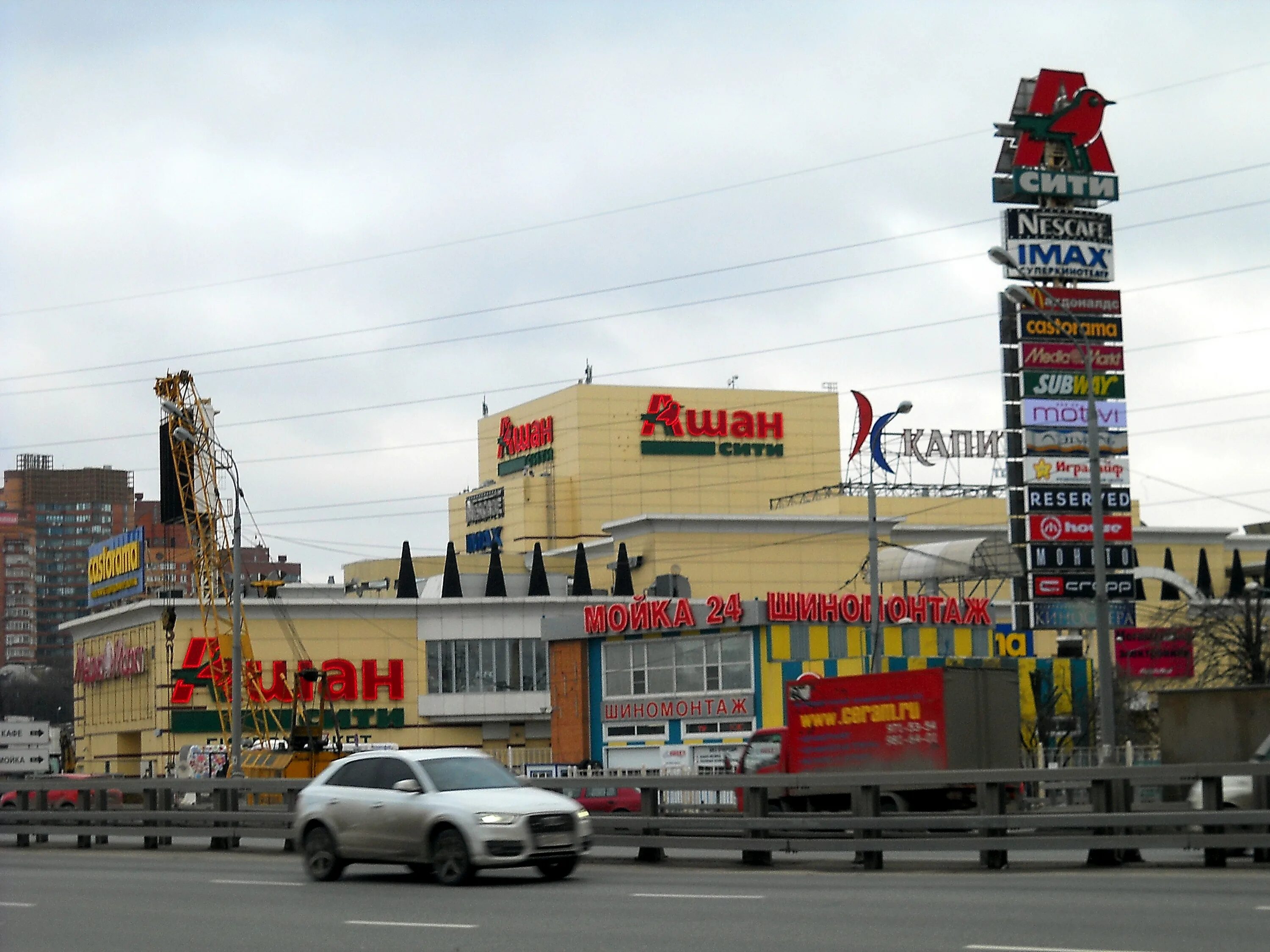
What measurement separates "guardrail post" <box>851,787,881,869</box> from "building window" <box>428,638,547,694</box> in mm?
73136

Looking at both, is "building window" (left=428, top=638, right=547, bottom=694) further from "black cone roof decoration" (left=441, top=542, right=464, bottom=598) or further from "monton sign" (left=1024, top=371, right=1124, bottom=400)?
"monton sign" (left=1024, top=371, right=1124, bottom=400)

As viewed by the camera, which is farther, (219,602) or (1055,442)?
(219,602)

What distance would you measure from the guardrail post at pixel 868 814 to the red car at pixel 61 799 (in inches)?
564

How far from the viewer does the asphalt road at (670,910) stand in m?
14.1

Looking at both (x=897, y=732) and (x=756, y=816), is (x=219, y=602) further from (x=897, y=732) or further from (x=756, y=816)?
(x=756, y=816)

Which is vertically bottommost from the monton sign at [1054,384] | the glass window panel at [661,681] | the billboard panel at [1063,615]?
the glass window panel at [661,681]

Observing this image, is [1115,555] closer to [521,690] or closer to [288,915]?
[521,690]

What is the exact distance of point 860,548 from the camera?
119 metres

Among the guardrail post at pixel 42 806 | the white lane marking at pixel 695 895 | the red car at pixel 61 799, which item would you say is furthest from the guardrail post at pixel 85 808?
the white lane marking at pixel 695 895

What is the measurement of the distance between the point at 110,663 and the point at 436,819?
8075 centimetres

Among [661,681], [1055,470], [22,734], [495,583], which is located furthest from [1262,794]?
[495,583]

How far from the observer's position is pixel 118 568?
347ft

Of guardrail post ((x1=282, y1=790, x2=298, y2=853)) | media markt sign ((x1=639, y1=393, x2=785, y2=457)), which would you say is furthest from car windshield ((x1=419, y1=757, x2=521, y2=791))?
media markt sign ((x1=639, y1=393, x2=785, y2=457))

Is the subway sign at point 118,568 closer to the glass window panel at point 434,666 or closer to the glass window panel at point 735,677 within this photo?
the glass window panel at point 434,666
